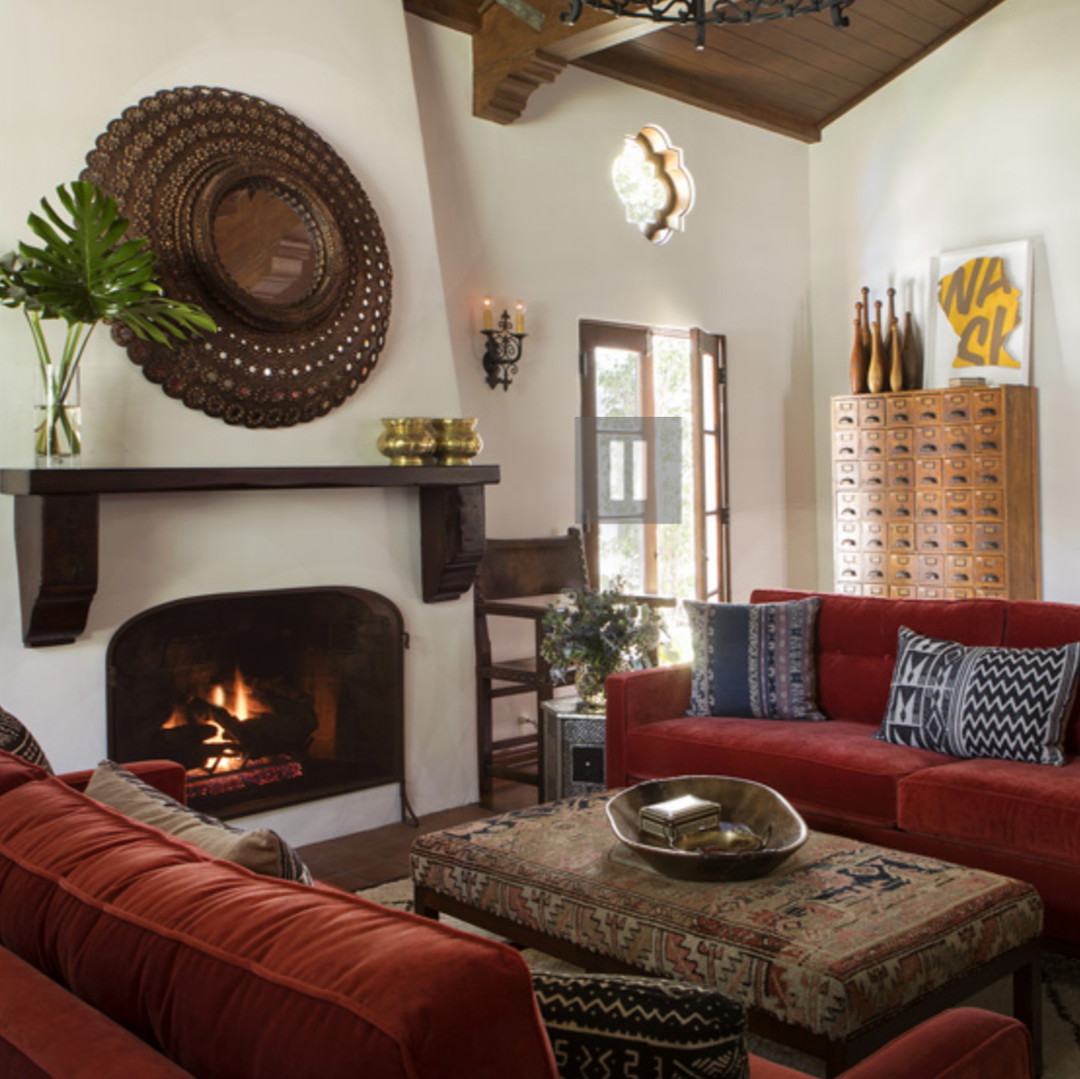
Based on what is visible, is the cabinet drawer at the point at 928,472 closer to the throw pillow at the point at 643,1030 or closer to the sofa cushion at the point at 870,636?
the sofa cushion at the point at 870,636

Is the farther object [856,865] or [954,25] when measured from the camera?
[954,25]

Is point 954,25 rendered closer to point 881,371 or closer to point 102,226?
point 881,371

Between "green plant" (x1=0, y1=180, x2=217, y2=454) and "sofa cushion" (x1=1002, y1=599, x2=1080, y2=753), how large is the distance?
106 inches

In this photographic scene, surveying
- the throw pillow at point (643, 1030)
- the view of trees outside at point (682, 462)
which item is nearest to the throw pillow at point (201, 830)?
the throw pillow at point (643, 1030)

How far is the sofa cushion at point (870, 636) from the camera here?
3781 mm

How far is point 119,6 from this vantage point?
12.5ft

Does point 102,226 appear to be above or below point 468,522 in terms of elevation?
above

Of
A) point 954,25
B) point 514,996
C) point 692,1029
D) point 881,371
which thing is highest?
point 954,25

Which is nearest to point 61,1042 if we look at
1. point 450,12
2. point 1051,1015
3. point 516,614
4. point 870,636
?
point 1051,1015

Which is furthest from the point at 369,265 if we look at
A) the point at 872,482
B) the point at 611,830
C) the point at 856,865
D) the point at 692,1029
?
the point at 692,1029

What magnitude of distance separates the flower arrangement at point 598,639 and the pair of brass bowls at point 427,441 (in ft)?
2.33

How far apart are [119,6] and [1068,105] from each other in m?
4.69

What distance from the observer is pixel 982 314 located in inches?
252

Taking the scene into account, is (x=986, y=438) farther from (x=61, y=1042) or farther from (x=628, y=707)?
(x=61, y=1042)
